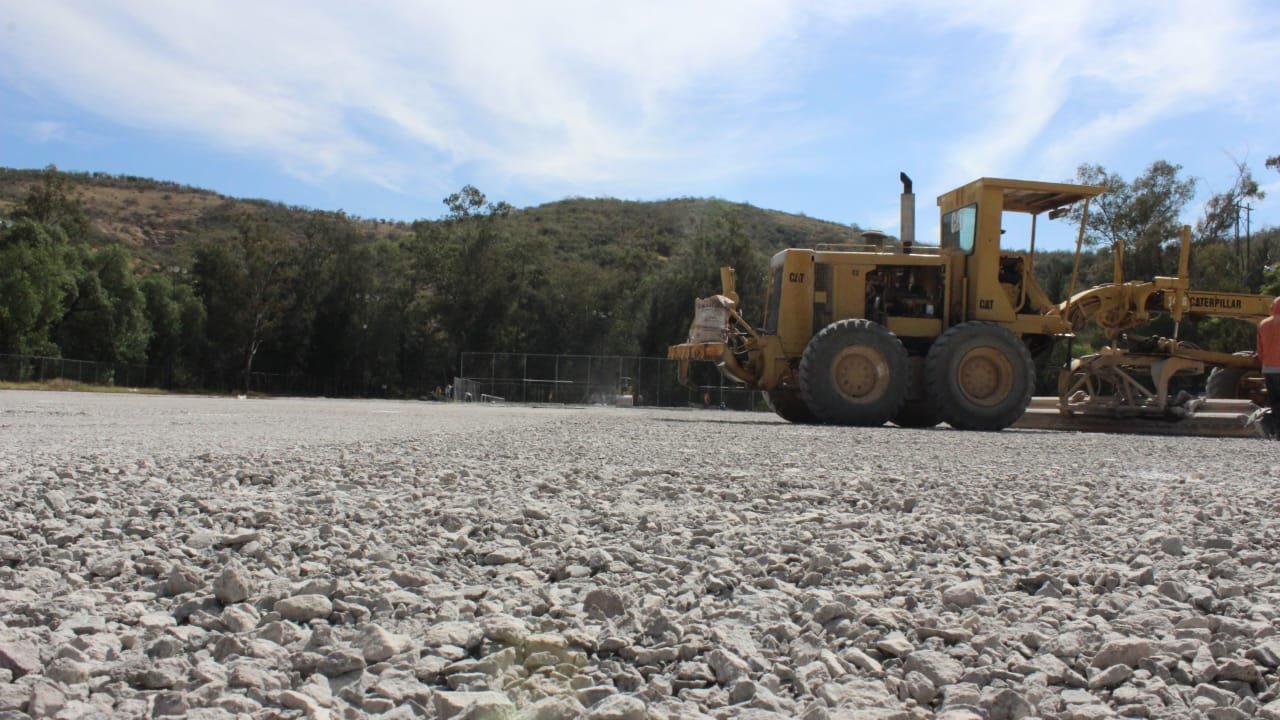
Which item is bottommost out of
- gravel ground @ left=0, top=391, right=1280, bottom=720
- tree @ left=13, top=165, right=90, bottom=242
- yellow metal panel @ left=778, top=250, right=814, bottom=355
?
gravel ground @ left=0, top=391, right=1280, bottom=720

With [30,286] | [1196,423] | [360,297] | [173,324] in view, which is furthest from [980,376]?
[173,324]

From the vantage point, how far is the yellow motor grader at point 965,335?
13.6 m

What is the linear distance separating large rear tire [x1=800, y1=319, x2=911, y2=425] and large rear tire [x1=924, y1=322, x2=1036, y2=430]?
530 mm

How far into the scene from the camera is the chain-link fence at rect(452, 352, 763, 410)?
112ft

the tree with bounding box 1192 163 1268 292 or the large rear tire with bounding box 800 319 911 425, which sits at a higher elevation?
the tree with bounding box 1192 163 1268 292

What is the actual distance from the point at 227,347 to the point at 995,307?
45114 mm

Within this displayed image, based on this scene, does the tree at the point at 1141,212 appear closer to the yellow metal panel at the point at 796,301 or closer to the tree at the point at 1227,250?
the tree at the point at 1227,250

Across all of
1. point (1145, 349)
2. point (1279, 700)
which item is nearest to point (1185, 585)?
point (1279, 700)

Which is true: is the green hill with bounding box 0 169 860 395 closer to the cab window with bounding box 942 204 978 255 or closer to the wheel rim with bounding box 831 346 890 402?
the cab window with bounding box 942 204 978 255

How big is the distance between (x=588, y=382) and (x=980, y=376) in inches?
893

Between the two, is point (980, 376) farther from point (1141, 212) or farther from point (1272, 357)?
point (1141, 212)

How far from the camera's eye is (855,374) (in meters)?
13.7

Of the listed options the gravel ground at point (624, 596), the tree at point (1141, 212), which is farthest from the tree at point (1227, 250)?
the gravel ground at point (624, 596)

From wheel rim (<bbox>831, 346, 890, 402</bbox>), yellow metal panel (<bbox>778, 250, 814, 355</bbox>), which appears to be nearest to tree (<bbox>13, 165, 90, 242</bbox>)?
yellow metal panel (<bbox>778, 250, 814, 355</bbox>)
